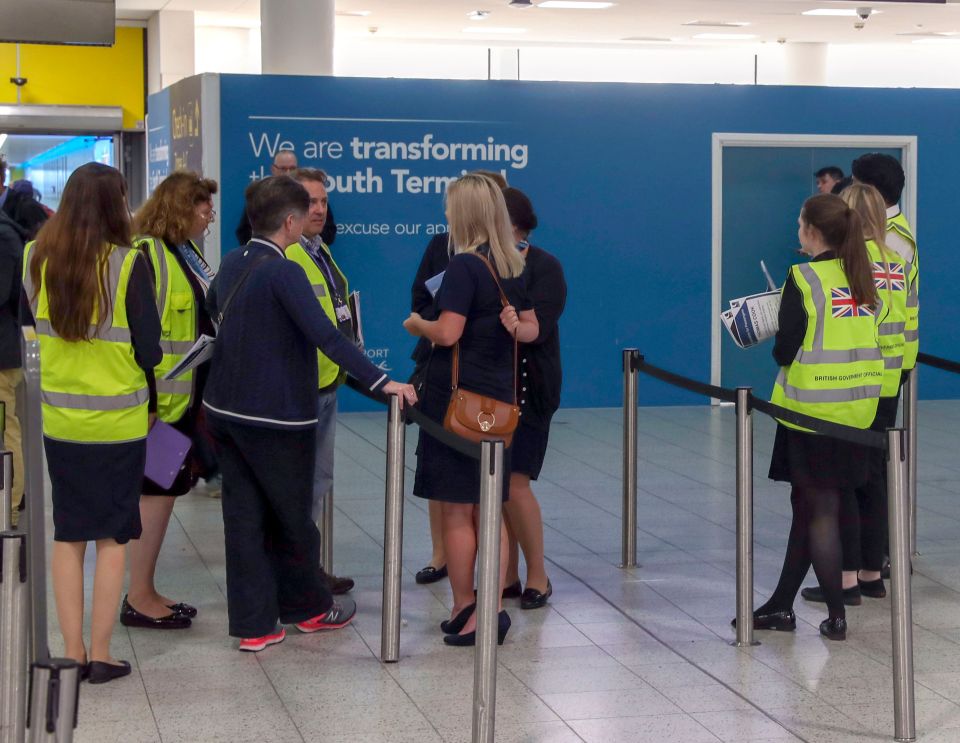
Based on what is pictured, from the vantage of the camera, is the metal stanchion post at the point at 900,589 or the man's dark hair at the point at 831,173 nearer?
the metal stanchion post at the point at 900,589

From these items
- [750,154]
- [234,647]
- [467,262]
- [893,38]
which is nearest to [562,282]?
[467,262]

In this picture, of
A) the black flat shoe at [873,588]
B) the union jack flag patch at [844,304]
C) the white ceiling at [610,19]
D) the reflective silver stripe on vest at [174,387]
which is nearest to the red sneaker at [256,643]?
the reflective silver stripe on vest at [174,387]

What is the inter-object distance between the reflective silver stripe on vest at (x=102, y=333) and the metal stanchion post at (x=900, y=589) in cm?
219

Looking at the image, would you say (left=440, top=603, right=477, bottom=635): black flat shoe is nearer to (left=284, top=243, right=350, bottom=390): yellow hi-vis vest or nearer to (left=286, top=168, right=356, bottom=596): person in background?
(left=286, top=168, right=356, bottom=596): person in background

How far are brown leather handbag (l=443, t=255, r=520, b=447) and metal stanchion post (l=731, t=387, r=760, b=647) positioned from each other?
2.52 ft

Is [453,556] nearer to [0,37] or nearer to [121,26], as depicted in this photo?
[0,37]

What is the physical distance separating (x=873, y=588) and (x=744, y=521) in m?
0.95

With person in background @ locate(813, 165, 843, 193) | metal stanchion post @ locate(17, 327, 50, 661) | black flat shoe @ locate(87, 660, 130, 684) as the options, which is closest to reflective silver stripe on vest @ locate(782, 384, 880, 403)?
black flat shoe @ locate(87, 660, 130, 684)

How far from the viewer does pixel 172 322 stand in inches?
191

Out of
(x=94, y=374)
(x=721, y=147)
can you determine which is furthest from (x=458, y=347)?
(x=721, y=147)

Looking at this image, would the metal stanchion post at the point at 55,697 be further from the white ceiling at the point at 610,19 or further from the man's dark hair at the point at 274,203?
the white ceiling at the point at 610,19

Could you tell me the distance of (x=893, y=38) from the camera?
19.8 meters

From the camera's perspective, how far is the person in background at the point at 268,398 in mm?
4309

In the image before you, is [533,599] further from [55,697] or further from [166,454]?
[55,697]
